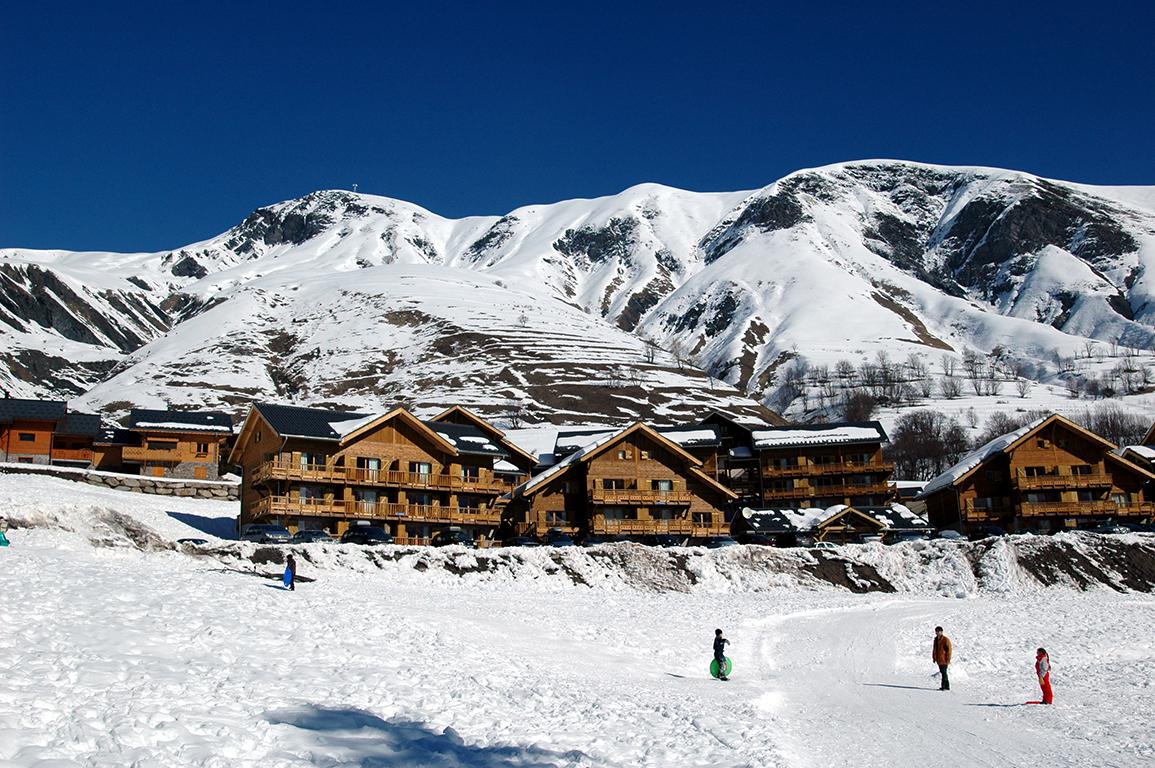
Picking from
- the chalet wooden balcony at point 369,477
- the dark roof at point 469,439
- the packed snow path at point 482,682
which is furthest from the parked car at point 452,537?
the packed snow path at point 482,682

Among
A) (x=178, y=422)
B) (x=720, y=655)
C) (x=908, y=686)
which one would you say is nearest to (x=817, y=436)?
(x=178, y=422)

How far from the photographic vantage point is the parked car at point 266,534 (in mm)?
51562

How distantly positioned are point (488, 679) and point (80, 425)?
306 ft

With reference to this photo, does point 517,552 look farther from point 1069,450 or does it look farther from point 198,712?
point 1069,450

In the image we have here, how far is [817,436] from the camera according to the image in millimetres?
100438

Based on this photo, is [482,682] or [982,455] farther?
[982,455]

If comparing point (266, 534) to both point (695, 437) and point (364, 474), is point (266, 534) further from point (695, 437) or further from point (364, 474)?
point (695, 437)

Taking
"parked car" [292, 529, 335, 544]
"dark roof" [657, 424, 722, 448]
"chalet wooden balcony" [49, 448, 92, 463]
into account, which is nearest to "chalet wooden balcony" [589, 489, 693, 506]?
"dark roof" [657, 424, 722, 448]

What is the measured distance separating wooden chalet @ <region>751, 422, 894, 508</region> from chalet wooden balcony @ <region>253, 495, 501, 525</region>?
125ft

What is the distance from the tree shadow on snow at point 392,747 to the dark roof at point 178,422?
291 ft

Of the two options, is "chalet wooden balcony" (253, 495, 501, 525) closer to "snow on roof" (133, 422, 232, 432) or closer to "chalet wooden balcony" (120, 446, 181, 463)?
"snow on roof" (133, 422, 232, 432)

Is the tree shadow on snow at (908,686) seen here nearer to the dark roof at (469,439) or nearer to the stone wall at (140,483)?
the dark roof at (469,439)

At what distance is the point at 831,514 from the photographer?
7844 cm

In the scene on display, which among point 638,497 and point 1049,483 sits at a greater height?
point 1049,483
